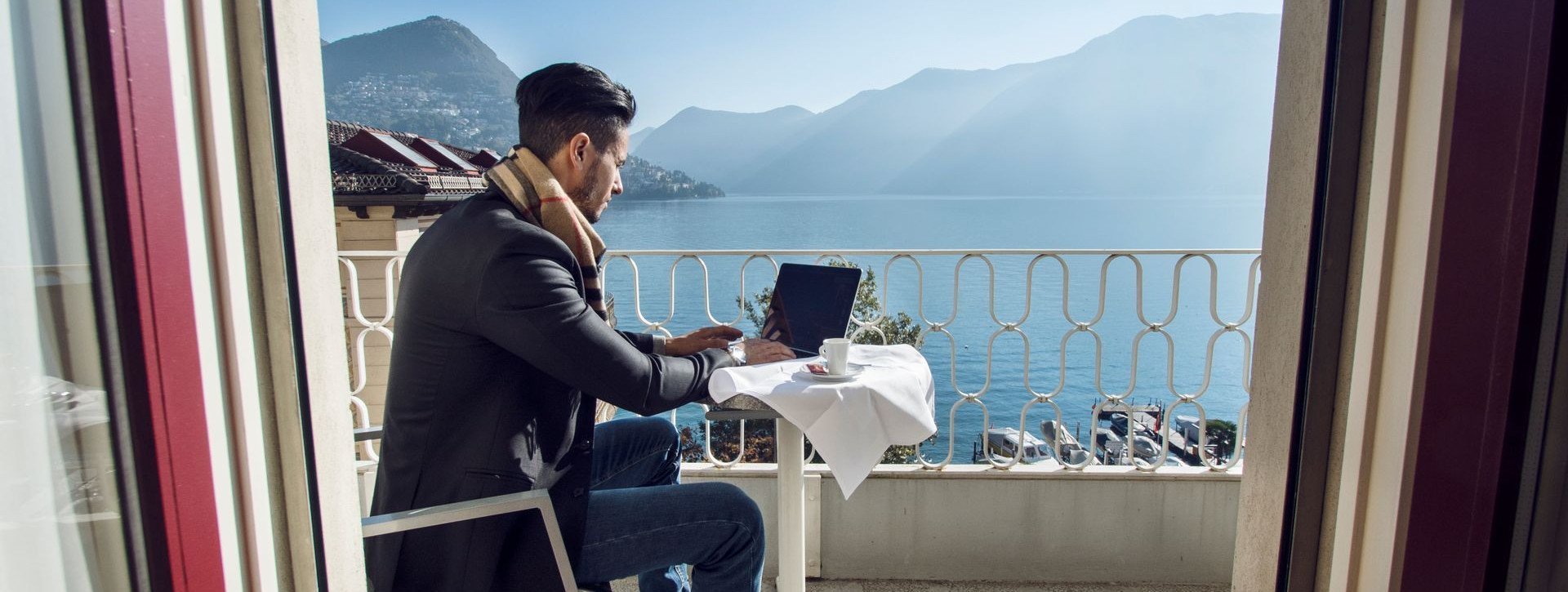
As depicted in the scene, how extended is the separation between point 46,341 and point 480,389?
2.89 ft

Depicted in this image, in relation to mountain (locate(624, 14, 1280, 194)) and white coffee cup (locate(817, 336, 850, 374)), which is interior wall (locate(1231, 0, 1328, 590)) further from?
mountain (locate(624, 14, 1280, 194))

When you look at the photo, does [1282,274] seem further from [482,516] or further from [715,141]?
[715,141]

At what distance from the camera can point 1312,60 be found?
3.24 feet

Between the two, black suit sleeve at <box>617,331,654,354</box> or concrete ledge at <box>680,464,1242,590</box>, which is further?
concrete ledge at <box>680,464,1242,590</box>

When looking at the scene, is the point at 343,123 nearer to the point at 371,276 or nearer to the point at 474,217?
the point at 371,276

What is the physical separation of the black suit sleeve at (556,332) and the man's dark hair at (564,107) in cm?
39

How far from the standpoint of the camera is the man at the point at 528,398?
5.00 feet

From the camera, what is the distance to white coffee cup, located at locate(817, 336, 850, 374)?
6.11ft

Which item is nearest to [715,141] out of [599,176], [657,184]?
[657,184]

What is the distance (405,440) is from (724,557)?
2.33 ft

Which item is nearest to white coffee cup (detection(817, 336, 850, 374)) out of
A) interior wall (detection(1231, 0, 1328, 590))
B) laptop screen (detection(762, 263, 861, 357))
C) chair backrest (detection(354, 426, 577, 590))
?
laptop screen (detection(762, 263, 861, 357))

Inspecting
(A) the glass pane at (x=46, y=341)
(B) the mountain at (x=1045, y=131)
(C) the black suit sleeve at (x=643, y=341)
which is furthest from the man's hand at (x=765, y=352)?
(B) the mountain at (x=1045, y=131)

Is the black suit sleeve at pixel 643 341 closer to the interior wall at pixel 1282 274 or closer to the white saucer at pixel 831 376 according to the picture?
the white saucer at pixel 831 376

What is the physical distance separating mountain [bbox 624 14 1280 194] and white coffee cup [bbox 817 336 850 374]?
78.8 metres
